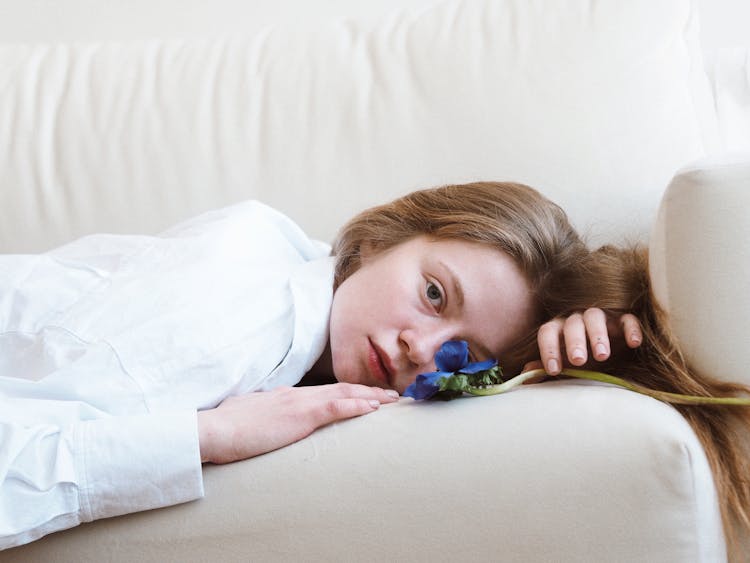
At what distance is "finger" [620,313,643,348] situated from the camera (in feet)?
3.01

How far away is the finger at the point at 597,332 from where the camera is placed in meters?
0.89

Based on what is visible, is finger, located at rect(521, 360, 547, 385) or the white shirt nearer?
the white shirt

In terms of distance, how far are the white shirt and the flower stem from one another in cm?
27

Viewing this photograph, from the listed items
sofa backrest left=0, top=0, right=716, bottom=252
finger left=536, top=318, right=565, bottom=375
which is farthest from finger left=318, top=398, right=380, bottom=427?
sofa backrest left=0, top=0, right=716, bottom=252

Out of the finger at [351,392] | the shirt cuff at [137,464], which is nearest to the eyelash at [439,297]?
the finger at [351,392]

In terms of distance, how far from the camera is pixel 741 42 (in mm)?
1752

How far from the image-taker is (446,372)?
82 centimetres

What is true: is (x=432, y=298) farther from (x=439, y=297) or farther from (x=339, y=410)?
(x=339, y=410)

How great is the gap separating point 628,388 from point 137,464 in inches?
17.8

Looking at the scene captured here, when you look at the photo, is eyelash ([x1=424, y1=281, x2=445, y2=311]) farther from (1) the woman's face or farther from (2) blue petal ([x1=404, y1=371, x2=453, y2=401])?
(2) blue petal ([x1=404, y1=371, x2=453, y2=401])

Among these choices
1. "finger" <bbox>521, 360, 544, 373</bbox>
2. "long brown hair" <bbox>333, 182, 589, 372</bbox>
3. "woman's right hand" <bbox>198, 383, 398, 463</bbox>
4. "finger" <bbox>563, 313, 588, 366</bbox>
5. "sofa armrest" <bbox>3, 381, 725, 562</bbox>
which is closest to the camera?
"sofa armrest" <bbox>3, 381, 725, 562</bbox>

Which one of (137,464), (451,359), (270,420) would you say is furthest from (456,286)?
(137,464)

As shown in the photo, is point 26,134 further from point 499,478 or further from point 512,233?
point 499,478

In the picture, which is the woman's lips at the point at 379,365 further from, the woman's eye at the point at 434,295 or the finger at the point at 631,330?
the finger at the point at 631,330
